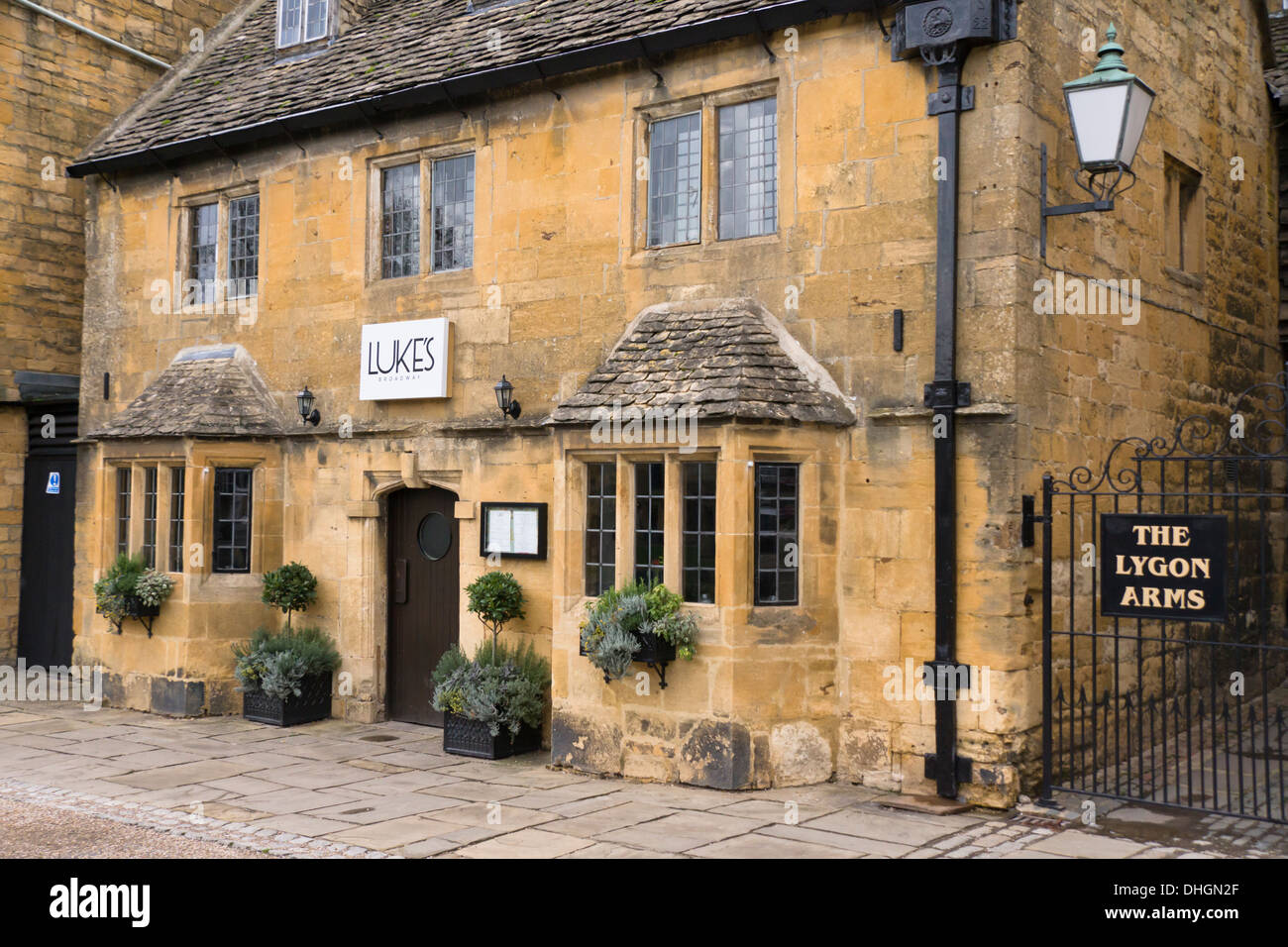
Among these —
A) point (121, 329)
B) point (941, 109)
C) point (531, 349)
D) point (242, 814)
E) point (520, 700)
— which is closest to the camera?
point (242, 814)

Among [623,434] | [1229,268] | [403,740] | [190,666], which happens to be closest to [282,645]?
[190,666]

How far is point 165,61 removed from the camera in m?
16.0

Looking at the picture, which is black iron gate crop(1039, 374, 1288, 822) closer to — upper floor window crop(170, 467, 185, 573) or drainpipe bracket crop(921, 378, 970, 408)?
drainpipe bracket crop(921, 378, 970, 408)

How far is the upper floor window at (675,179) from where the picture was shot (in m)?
10.1

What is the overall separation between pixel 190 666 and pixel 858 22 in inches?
336

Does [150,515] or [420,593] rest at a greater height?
[150,515]

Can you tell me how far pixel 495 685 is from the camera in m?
10.1

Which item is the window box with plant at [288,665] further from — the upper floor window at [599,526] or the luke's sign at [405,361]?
the upper floor window at [599,526]

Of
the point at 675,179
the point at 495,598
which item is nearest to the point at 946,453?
the point at 675,179

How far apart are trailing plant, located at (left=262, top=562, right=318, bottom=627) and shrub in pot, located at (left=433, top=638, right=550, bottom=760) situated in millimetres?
2141

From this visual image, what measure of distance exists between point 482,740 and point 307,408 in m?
3.98

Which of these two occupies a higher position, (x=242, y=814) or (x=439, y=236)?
(x=439, y=236)

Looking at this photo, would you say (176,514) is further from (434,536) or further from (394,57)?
(394,57)

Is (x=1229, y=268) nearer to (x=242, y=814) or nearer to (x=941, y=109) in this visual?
(x=941, y=109)
